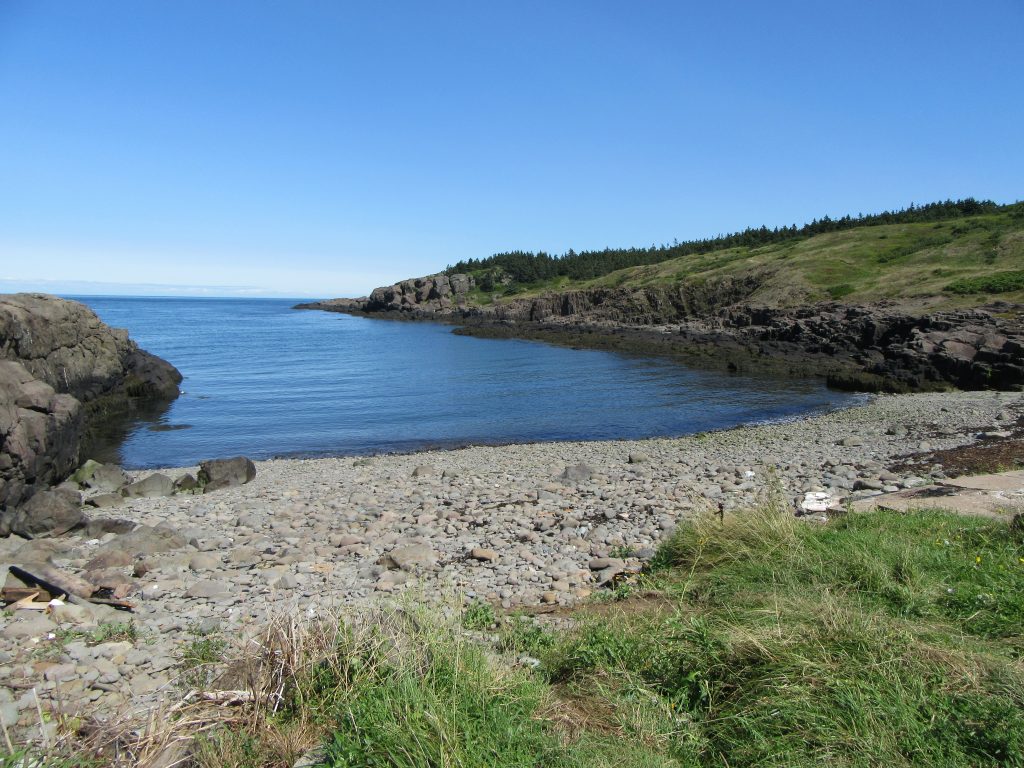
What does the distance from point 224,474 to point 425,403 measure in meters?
16.1

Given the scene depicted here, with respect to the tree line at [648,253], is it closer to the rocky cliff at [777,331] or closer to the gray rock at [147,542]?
the rocky cliff at [777,331]

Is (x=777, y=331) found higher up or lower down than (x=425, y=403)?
higher up

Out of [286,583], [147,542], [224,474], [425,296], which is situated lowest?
[224,474]

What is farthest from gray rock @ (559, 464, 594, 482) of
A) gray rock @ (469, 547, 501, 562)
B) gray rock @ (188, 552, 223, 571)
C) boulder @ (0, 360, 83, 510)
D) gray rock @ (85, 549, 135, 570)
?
boulder @ (0, 360, 83, 510)

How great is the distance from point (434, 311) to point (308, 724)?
9832 centimetres

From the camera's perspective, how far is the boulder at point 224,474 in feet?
56.6

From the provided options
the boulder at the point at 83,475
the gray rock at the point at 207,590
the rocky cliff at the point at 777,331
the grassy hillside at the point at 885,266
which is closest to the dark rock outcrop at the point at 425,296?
the rocky cliff at the point at 777,331

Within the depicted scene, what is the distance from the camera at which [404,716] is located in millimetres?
3807

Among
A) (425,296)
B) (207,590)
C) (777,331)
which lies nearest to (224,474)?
(207,590)

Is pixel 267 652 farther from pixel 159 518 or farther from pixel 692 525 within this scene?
pixel 159 518

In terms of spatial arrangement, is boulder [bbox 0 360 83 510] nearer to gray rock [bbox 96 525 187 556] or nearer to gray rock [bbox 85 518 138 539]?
gray rock [bbox 85 518 138 539]

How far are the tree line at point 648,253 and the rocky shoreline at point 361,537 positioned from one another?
247 feet

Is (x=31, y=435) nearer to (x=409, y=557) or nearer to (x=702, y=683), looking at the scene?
(x=409, y=557)

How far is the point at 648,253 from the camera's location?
359 ft
